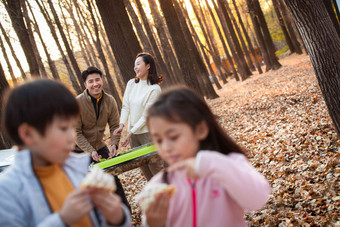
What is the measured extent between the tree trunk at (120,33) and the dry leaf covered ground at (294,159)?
333 centimetres

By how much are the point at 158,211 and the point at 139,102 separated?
310 cm

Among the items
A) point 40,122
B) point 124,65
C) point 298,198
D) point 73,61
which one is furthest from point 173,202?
point 73,61

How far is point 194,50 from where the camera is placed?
18078 millimetres

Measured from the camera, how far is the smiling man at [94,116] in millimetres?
4641

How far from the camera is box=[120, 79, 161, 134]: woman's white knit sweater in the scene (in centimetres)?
464

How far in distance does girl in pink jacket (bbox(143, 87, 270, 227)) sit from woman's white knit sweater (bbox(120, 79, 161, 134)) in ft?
8.67

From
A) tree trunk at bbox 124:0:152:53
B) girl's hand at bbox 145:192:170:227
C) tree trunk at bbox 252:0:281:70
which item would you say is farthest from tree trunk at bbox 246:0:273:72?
girl's hand at bbox 145:192:170:227

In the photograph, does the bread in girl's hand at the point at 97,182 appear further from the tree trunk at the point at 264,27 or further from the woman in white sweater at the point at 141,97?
the tree trunk at the point at 264,27

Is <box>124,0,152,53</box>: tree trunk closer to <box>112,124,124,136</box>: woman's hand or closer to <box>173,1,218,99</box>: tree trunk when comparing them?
<box>173,1,218,99</box>: tree trunk

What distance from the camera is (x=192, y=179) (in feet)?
6.15

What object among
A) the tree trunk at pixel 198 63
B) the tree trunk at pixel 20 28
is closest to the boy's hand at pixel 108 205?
the tree trunk at pixel 20 28

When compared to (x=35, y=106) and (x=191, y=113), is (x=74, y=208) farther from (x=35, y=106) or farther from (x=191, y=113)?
Answer: (x=191, y=113)

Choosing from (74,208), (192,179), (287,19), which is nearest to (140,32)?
(192,179)

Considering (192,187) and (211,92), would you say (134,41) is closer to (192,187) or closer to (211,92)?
(192,187)
